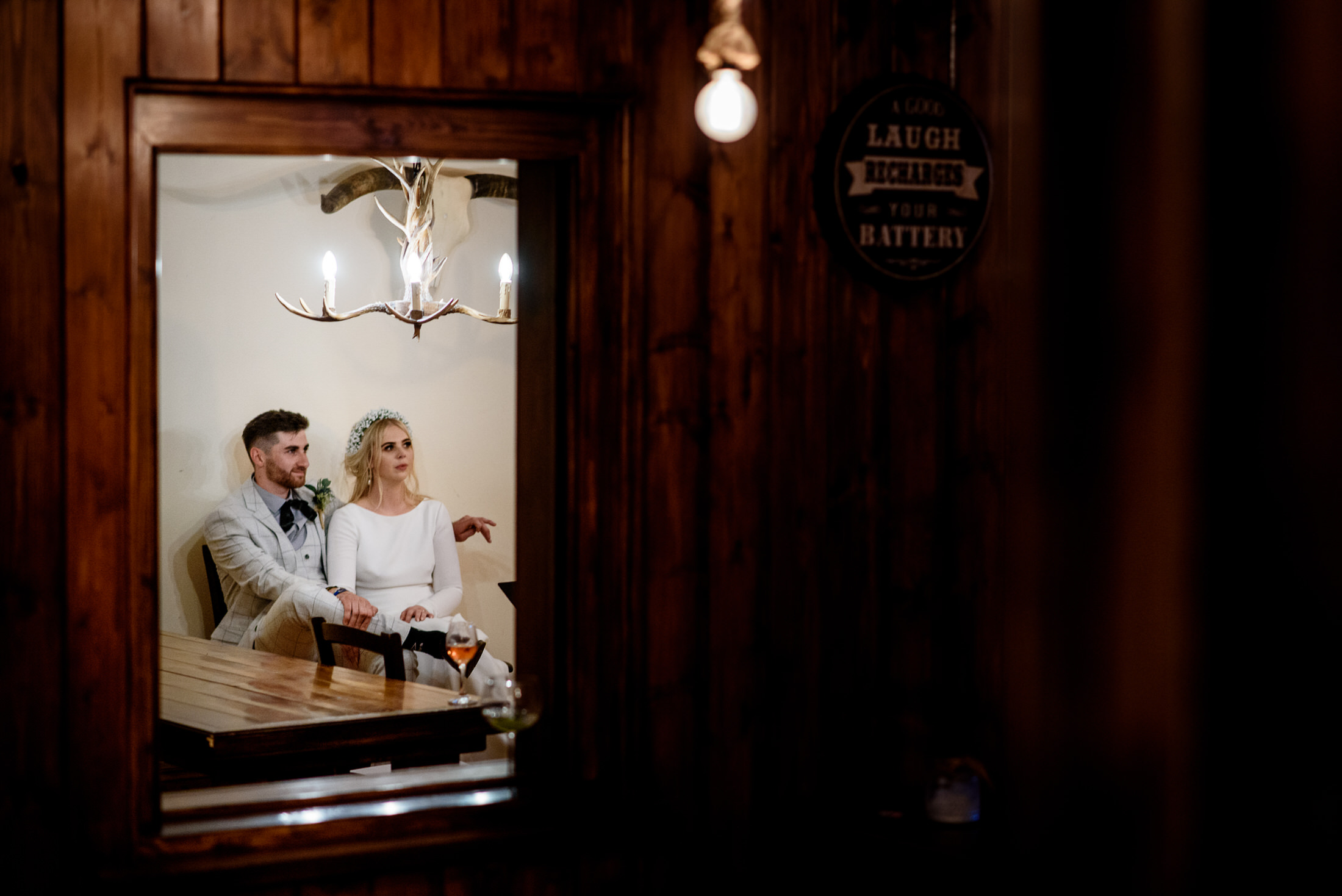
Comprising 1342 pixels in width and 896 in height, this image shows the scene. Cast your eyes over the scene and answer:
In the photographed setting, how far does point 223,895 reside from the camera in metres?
1.93

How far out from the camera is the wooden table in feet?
9.86

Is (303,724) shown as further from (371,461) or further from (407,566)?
(371,461)

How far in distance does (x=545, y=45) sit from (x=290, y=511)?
360cm

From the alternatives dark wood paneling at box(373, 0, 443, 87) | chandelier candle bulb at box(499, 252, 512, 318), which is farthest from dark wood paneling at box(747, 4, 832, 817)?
chandelier candle bulb at box(499, 252, 512, 318)

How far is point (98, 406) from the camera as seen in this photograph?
74.0 inches

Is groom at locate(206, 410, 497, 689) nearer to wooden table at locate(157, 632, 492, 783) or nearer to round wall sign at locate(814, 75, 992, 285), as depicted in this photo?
wooden table at locate(157, 632, 492, 783)

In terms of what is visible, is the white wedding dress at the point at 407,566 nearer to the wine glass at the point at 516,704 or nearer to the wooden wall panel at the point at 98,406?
the wine glass at the point at 516,704

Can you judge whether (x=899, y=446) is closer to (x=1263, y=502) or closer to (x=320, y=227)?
(x=1263, y=502)

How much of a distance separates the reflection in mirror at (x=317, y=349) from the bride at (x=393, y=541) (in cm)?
79

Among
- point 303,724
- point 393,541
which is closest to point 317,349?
point 393,541

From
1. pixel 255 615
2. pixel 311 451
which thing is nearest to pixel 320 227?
pixel 311 451

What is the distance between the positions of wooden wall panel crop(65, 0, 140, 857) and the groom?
8.37 ft

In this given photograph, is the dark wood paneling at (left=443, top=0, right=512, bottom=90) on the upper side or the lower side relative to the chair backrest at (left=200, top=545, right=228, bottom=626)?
upper

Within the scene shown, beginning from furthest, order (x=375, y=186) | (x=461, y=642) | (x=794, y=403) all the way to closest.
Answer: (x=375, y=186) → (x=461, y=642) → (x=794, y=403)
